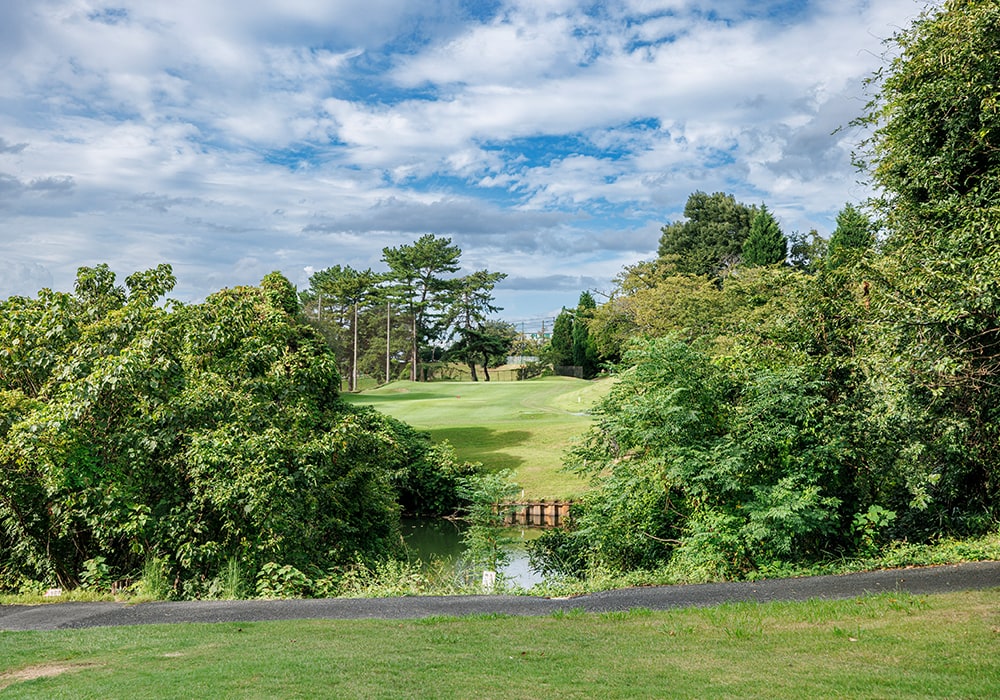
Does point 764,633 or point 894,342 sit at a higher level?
point 894,342

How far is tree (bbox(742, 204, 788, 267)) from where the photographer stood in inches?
1916

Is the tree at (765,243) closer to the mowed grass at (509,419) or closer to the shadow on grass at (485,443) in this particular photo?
the mowed grass at (509,419)

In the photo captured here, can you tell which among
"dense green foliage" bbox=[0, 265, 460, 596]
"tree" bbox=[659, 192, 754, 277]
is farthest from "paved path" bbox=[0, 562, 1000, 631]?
"tree" bbox=[659, 192, 754, 277]

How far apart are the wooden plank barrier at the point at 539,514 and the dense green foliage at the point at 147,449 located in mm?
10443

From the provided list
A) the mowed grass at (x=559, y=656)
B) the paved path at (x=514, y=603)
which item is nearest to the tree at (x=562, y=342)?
the paved path at (x=514, y=603)

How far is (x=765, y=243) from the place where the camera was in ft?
160

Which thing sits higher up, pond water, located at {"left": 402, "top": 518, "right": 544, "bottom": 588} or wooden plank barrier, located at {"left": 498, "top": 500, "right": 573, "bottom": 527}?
wooden plank barrier, located at {"left": 498, "top": 500, "right": 573, "bottom": 527}

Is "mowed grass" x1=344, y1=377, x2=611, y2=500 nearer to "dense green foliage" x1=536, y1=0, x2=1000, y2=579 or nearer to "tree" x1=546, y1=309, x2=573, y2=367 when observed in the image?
"dense green foliage" x1=536, y1=0, x2=1000, y2=579

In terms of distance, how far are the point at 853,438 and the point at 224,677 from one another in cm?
1050

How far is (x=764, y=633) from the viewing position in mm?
7117

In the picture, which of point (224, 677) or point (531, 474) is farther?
point (531, 474)

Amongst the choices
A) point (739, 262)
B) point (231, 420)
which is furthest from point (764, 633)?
point (739, 262)

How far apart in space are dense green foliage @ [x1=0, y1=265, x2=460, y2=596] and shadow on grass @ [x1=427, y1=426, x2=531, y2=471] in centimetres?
1562

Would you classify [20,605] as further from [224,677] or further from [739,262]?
[739,262]
